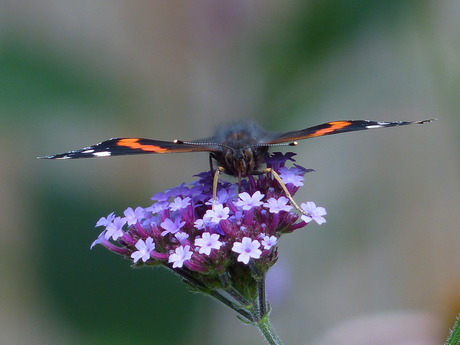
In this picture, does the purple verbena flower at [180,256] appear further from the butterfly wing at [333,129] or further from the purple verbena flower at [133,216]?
the butterfly wing at [333,129]

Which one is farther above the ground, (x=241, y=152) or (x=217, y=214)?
(x=241, y=152)

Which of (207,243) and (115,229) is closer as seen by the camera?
(207,243)

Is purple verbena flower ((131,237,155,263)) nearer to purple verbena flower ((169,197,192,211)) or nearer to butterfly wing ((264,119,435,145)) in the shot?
purple verbena flower ((169,197,192,211))

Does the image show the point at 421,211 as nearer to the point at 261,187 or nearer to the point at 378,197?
the point at 378,197

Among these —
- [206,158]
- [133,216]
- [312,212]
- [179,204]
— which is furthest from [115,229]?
[206,158]

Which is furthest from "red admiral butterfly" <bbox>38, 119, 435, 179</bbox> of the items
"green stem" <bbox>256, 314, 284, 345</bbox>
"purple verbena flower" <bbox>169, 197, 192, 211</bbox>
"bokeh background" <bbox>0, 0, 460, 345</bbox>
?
"bokeh background" <bbox>0, 0, 460, 345</bbox>

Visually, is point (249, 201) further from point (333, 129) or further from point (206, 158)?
point (206, 158)
